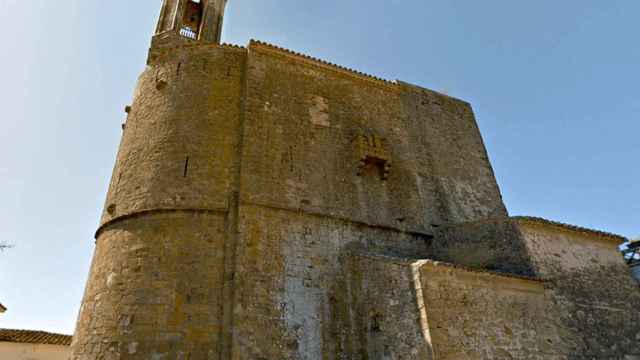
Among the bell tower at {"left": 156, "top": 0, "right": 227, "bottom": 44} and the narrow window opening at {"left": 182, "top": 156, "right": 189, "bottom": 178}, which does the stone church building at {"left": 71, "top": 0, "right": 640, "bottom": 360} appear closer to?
the narrow window opening at {"left": 182, "top": 156, "right": 189, "bottom": 178}

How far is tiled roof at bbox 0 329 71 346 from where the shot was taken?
15383mm

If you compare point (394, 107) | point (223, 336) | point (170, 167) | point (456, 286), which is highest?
point (394, 107)

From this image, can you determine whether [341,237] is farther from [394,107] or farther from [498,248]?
[394,107]

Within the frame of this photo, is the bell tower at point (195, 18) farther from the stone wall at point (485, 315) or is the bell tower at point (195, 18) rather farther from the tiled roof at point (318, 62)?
the stone wall at point (485, 315)

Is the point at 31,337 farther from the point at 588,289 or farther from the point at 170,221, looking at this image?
the point at 588,289

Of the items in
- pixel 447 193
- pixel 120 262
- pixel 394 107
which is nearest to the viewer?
pixel 120 262

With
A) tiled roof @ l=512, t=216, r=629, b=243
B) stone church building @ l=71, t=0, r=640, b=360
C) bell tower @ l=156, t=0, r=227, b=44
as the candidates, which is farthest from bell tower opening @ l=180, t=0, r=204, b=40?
tiled roof @ l=512, t=216, r=629, b=243

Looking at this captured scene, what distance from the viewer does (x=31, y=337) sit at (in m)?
15.7

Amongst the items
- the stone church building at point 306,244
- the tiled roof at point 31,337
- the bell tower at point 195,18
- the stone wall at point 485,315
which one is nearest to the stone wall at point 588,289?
the stone church building at point 306,244

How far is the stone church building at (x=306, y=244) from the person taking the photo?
370 inches

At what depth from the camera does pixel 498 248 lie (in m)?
11.8

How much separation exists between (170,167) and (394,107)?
8860 millimetres

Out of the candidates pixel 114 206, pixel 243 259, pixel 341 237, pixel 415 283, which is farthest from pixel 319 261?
pixel 114 206

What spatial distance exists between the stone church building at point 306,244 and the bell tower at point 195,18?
330 centimetres
